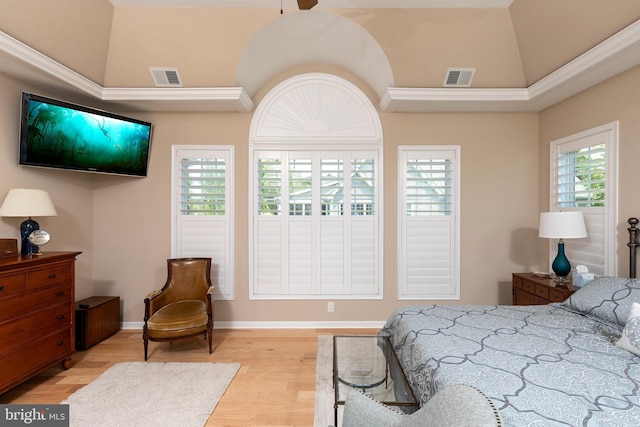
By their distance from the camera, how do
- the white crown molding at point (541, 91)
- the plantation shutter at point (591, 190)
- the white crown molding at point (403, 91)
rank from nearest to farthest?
the white crown molding at point (541, 91)
the white crown molding at point (403, 91)
the plantation shutter at point (591, 190)

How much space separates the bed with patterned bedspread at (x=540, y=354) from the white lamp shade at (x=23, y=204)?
3.29 meters

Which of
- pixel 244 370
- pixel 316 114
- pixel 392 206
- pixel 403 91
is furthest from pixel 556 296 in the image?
pixel 316 114

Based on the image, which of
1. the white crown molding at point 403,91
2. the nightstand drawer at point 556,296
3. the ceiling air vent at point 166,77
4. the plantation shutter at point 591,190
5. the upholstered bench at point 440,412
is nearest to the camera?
the upholstered bench at point 440,412

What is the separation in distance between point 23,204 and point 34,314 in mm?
971

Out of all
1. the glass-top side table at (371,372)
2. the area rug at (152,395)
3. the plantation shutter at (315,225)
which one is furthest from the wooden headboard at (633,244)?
the area rug at (152,395)

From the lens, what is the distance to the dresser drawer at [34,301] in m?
2.32

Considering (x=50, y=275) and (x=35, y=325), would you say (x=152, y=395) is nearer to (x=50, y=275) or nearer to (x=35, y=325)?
(x=35, y=325)

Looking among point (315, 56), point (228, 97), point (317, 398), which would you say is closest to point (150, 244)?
point (228, 97)

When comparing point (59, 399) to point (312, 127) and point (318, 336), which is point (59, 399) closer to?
point (318, 336)

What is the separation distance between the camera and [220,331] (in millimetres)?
3781

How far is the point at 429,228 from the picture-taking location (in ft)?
12.9

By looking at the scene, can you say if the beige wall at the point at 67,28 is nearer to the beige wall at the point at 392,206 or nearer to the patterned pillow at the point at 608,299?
the beige wall at the point at 392,206

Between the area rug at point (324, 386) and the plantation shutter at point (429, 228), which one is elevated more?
the plantation shutter at point (429, 228)

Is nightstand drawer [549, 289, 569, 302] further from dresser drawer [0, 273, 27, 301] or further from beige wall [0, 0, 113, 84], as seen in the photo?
beige wall [0, 0, 113, 84]
